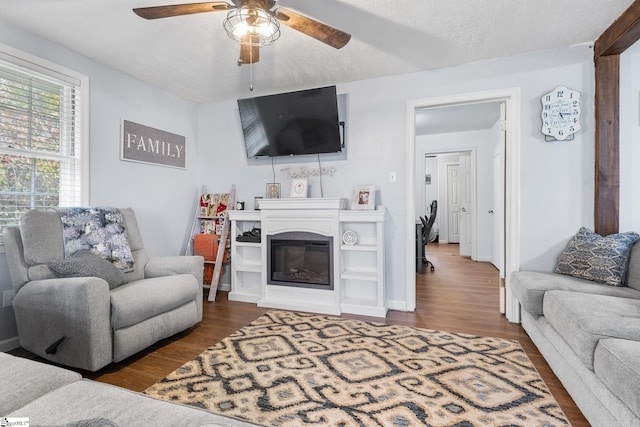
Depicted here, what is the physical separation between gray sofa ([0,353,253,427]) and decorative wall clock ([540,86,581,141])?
3121 millimetres

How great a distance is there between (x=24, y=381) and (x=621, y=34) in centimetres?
365

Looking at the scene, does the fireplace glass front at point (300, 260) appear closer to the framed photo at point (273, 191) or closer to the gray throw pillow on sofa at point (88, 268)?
the framed photo at point (273, 191)

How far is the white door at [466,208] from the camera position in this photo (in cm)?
634

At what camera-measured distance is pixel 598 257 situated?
2.23 m

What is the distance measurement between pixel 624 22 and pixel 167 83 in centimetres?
385

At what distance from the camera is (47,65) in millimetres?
2455

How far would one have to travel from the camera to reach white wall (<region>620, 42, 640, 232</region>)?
2.50 m

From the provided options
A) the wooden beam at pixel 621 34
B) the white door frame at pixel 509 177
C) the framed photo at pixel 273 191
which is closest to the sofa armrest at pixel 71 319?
the framed photo at pixel 273 191

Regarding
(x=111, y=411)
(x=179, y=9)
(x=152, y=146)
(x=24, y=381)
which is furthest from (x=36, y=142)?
→ (x=111, y=411)

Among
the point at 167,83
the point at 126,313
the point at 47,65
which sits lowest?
the point at 126,313

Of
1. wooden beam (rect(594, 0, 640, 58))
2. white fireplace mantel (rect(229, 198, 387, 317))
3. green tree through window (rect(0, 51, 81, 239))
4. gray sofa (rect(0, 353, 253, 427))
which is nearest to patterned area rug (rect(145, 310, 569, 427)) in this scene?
white fireplace mantel (rect(229, 198, 387, 317))

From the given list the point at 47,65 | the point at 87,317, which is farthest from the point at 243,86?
the point at 87,317

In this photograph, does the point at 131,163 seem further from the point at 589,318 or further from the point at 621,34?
→ the point at 621,34

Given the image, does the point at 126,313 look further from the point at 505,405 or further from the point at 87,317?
the point at 505,405
